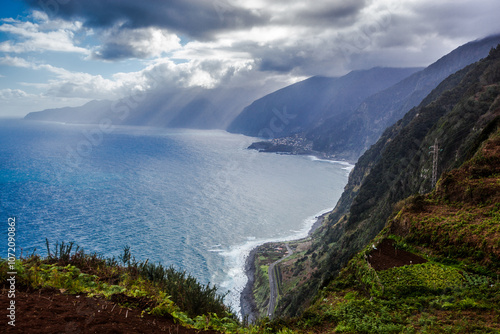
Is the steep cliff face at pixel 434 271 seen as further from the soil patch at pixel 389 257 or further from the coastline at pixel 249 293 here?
the coastline at pixel 249 293

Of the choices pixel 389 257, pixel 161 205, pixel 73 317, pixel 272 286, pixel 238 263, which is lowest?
pixel 272 286

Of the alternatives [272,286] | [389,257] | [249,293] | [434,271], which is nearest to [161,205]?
[249,293]

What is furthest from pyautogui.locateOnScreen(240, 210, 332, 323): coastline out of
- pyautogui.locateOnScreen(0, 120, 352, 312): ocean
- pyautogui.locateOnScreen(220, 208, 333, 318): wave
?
pyautogui.locateOnScreen(0, 120, 352, 312): ocean

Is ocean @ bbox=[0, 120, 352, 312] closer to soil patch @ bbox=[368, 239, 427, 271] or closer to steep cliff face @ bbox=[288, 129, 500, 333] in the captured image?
soil patch @ bbox=[368, 239, 427, 271]

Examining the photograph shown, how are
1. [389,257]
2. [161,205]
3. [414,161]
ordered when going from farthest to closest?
1. [161,205]
2. [414,161]
3. [389,257]

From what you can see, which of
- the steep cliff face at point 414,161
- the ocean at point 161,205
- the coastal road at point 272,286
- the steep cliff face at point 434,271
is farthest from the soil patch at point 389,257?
the coastal road at point 272,286

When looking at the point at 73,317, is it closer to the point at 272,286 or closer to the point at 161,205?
the point at 272,286

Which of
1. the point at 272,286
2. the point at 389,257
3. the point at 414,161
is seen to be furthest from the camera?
the point at 272,286
